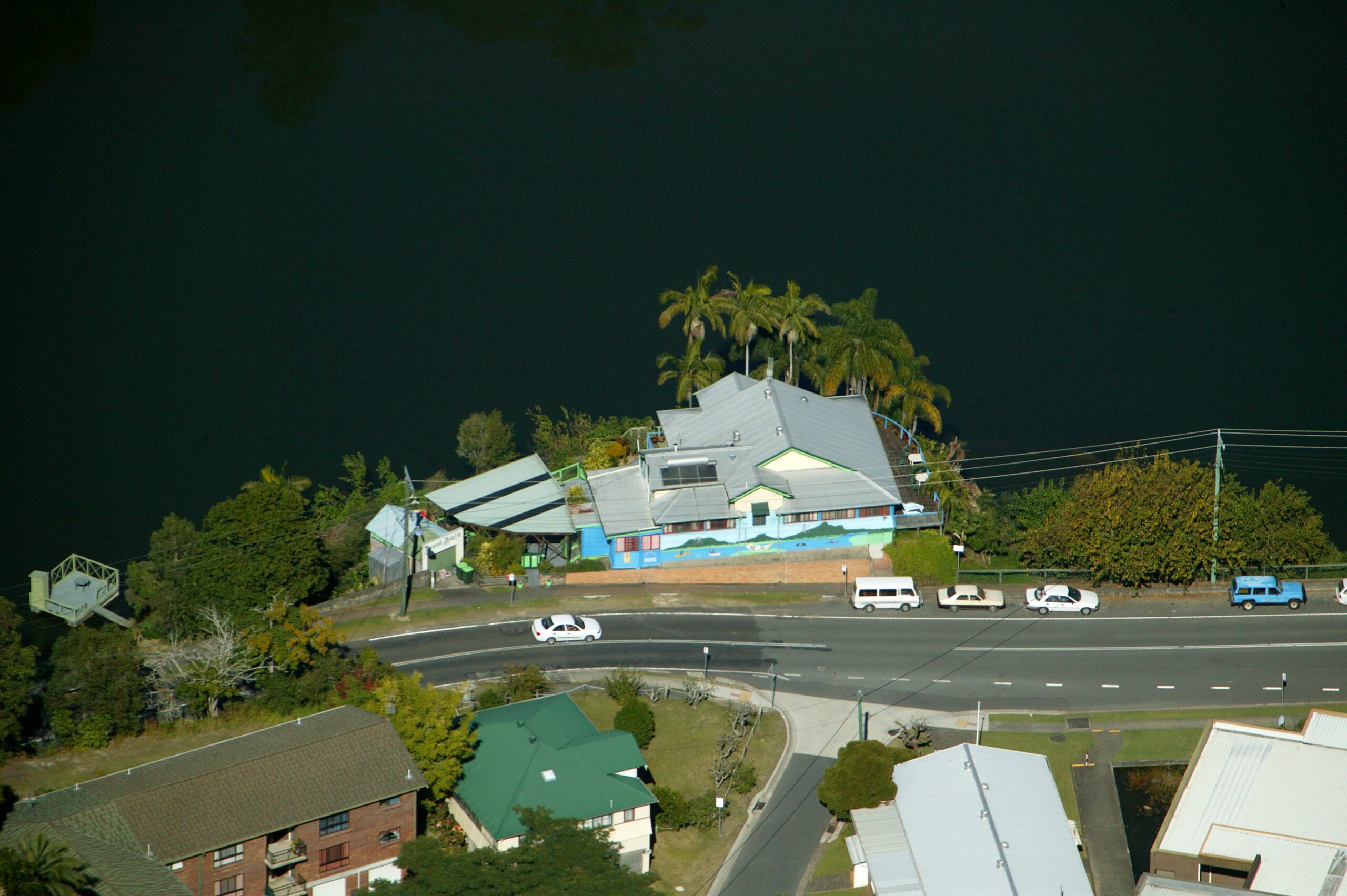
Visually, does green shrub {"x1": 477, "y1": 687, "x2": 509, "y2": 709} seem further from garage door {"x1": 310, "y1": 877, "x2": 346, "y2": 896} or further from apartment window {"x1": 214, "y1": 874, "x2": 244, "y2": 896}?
apartment window {"x1": 214, "y1": 874, "x2": 244, "y2": 896}

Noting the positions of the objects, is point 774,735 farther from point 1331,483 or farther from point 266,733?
point 1331,483

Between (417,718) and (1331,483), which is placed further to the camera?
(1331,483)

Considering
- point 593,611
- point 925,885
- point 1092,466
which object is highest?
point 1092,466

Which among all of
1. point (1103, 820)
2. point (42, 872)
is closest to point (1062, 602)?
point (1103, 820)

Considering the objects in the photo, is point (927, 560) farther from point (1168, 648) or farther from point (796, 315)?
point (796, 315)

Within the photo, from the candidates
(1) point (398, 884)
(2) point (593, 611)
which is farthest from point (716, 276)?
(1) point (398, 884)

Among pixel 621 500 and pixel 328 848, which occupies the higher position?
pixel 621 500

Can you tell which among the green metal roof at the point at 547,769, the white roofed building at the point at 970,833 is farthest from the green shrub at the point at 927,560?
the green metal roof at the point at 547,769

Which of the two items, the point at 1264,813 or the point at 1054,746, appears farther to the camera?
the point at 1054,746
